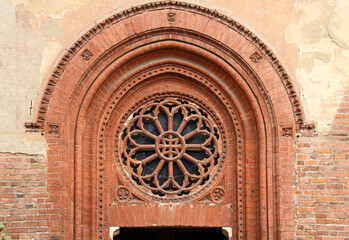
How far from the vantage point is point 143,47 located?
941 cm

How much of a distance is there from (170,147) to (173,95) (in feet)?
2.74

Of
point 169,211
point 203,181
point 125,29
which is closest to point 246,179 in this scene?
point 203,181

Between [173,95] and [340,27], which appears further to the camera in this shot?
[173,95]

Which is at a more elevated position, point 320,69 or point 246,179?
point 320,69

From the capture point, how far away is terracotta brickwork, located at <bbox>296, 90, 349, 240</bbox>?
29.3 ft

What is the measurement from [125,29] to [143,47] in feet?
1.26

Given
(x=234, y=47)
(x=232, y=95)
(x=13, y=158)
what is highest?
(x=234, y=47)

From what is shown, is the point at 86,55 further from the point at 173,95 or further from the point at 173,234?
the point at 173,234

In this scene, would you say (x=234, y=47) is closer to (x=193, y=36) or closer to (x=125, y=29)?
(x=193, y=36)

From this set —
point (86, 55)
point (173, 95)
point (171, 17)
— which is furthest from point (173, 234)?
point (171, 17)

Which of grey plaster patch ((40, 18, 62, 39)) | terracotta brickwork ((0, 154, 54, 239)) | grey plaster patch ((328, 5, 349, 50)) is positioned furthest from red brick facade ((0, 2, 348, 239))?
grey plaster patch ((328, 5, 349, 50))

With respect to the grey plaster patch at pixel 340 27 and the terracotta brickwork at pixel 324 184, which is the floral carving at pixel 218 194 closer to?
the terracotta brickwork at pixel 324 184

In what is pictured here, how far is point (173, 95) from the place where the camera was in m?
9.70

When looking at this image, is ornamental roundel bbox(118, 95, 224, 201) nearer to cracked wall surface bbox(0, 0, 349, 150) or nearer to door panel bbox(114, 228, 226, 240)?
door panel bbox(114, 228, 226, 240)
